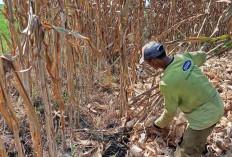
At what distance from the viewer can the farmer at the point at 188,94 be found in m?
1.59

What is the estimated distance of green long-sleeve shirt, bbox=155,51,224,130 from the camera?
159cm

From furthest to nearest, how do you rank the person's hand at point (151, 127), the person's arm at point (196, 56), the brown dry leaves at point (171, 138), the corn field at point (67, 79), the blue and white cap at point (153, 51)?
the person's hand at point (151, 127), the brown dry leaves at point (171, 138), the person's arm at point (196, 56), the blue and white cap at point (153, 51), the corn field at point (67, 79)

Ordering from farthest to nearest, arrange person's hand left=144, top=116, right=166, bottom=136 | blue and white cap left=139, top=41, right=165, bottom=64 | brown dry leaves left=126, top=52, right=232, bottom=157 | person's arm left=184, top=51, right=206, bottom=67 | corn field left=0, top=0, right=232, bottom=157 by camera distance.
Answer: person's hand left=144, top=116, right=166, bottom=136
brown dry leaves left=126, top=52, right=232, bottom=157
person's arm left=184, top=51, right=206, bottom=67
blue and white cap left=139, top=41, right=165, bottom=64
corn field left=0, top=0, right=232, bottom=157

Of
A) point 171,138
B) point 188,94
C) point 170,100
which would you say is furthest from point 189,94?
point 171,138

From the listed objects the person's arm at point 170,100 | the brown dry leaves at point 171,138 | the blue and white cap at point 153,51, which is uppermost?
the blue and white cap at point 153,51

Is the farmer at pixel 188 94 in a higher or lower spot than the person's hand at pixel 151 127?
higher

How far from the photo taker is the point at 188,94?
1.65m

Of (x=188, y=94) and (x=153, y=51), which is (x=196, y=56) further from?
(x=153, y=51)

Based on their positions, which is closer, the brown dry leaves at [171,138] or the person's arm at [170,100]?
the person's arm at [170,100]

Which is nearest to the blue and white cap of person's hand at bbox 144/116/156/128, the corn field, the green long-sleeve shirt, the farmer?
the farmer

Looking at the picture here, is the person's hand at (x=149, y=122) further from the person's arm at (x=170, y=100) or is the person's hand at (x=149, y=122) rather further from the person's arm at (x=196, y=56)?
the person's arm at (x=196, y=56)

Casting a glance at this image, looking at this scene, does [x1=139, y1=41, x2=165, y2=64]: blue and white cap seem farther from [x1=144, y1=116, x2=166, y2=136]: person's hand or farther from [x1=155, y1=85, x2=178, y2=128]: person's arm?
[x1=144, y1=116, x2=166, y2=136]: person's hand

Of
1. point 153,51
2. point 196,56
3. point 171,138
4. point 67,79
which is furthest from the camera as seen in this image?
point 171,138

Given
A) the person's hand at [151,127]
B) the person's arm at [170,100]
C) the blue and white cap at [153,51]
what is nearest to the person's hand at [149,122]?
the person's hand at [151,127]
